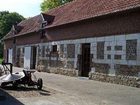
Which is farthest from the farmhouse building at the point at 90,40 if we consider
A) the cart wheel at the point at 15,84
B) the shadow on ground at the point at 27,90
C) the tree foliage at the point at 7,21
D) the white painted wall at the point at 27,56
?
the tree foliage at the point at 7,21

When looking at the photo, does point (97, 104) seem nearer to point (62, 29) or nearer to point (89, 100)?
point (89, 100)

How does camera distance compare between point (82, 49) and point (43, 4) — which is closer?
point (82, 49)

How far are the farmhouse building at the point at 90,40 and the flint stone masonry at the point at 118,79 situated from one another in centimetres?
27

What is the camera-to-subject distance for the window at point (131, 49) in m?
19.5

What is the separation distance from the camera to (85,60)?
25703mm

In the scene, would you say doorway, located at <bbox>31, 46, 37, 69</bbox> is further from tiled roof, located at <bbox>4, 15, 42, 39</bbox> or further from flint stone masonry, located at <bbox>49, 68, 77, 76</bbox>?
flint stone masonry, located at <bbox>49, 68, 77, 76</bbox>

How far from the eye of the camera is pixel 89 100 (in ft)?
43.8

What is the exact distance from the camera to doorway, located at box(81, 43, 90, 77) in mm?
25250

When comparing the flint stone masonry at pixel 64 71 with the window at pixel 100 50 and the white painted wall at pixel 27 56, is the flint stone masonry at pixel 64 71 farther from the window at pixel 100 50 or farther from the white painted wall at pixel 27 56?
the white painted wall at pixel 27 56

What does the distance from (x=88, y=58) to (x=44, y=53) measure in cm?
889

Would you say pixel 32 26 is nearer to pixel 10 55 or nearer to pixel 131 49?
pixel 10 55

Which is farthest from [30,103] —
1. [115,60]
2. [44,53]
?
[44,53]

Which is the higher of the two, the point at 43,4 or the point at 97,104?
the point at 43,4

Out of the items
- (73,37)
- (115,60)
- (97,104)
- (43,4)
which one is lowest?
(97,104)
